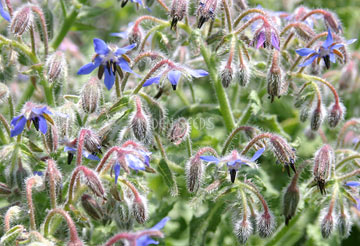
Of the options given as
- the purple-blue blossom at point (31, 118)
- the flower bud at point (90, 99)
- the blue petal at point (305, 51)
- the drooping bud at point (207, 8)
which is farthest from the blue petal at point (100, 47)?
the blue petal at point (305, 51)

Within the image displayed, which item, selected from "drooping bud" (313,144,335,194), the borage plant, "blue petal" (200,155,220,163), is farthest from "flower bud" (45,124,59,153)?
"drooping bud" (313,144,335,194)

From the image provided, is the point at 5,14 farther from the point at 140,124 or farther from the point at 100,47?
the point at 140,124

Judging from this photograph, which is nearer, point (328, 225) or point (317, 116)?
point (328, 225)

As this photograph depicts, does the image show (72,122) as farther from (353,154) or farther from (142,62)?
(353,154)

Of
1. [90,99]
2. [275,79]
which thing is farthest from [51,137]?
[275,79]

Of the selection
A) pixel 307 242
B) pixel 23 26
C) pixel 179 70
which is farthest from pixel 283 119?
pixel 23 26

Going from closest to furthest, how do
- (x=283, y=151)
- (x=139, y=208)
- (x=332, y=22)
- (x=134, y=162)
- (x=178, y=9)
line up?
(x=134, y=162) < (x=139, y=208) < (x=283, y=151) < (x=178, y=9) < (x=332, y=22)
